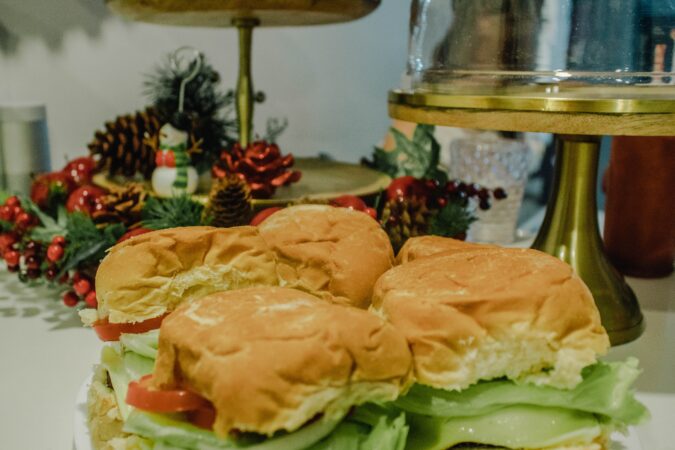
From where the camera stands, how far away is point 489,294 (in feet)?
2.19

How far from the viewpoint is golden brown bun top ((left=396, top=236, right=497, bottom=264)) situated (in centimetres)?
85

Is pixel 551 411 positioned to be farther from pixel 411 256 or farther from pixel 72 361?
pixel 72 361

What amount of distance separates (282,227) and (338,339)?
1.18ft

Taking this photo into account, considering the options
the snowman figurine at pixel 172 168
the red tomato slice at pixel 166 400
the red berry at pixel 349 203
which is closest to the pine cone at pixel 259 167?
the snowman figurine at pixel 172 168

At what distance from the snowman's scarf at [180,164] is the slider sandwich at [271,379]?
724 millimetres

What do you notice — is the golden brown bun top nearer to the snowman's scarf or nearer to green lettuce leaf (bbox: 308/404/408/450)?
green lettuce leaf (bbox: 308/404/408/450)

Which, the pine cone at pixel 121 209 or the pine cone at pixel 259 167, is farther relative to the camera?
the pine cone at pixel 259 167

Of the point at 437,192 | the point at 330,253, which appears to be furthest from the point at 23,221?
the point at 437,192

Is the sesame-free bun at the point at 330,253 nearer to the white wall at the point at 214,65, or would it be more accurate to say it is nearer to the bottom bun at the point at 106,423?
the bottom bun at the point at 106,423

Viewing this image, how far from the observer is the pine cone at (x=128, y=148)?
1.53 meters

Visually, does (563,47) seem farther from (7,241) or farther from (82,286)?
(7,241)

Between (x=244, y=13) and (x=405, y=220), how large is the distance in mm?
556

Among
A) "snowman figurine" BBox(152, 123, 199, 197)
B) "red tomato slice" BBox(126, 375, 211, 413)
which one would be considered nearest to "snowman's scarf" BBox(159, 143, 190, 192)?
"snowman figurine" BBox(152, 123, 199, 197)

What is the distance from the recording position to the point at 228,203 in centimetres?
119
